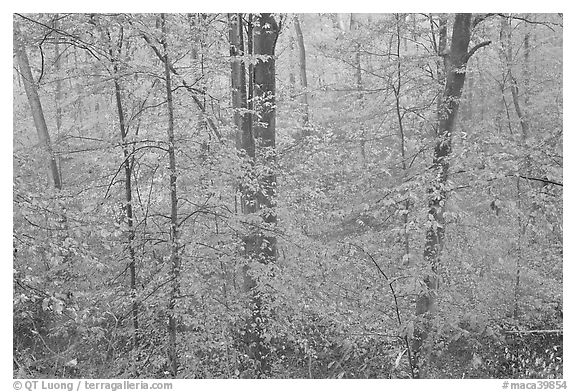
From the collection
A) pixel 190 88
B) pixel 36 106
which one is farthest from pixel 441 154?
pixel 36 106

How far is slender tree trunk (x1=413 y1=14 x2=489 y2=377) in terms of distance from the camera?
5055 mm

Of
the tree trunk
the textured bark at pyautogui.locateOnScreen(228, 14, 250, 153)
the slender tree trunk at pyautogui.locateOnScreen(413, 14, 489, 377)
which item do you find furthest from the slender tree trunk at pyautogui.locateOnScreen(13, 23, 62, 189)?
the slender tree trunk at pyautogui.locateOnScreen(413, 14, 489, 377)

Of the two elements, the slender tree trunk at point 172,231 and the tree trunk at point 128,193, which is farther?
the tree trunk at point 128,193

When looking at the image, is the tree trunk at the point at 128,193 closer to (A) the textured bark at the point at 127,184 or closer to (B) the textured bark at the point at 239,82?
(A) the textured bark at the point at 127,184

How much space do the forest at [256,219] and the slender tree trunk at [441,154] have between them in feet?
0.08

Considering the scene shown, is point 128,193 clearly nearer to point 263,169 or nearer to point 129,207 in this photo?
point 129,207

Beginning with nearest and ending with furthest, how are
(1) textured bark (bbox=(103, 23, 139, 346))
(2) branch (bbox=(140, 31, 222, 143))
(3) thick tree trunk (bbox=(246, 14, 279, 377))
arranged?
(2) branch (bbox=(140, 31, 222, 143)) → (1) textured bark (bbox=(103, 23, 139, 346)) → (3) thick tree trunk (bbox=(246, 14, 279, 377))

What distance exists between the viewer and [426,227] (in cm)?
489

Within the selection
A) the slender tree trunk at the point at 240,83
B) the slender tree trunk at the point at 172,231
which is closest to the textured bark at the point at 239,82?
the slender tree trunk at the point at 240,83

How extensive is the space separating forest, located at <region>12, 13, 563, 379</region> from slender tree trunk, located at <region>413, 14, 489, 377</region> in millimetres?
26

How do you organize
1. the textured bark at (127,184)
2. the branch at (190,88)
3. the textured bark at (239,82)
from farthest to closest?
the textured bark at (239,82) → the textured bark at (127,184) → the branch at (190,88)

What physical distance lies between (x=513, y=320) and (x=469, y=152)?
92.6 inches

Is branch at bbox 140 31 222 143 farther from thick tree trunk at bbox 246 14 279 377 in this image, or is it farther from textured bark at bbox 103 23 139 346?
thick tree trunk at bbox 246 14 279 377

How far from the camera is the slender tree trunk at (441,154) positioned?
5.05 meters
